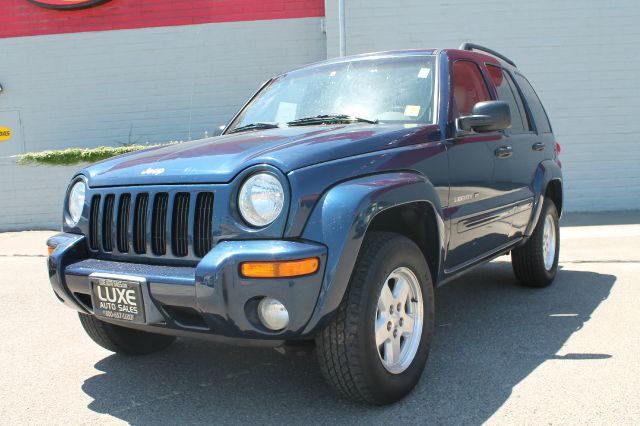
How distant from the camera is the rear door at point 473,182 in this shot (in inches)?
152

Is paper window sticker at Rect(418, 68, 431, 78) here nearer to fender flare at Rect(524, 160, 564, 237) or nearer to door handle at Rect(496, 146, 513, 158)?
door handle at Rect(496, 146, 513, 158)

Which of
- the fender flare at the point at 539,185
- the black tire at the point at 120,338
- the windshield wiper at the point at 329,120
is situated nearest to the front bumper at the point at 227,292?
the black tire at the point at 120,338

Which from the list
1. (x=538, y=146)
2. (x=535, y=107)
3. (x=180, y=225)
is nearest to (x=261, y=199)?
(x=180, y=225)

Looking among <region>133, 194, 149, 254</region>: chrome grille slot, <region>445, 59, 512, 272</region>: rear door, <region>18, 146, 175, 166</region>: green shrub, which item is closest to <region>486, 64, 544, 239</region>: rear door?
<region>445, 59, 512, 272</region>: rear door

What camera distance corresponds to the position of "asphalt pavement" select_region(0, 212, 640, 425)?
3.13 meters

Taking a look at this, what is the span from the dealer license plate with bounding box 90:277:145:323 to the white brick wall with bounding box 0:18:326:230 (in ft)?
31.8

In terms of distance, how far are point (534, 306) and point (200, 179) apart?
322cm

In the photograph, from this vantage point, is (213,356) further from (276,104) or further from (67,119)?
(67,119)

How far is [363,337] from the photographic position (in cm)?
288

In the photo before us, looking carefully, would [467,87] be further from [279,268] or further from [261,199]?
[279,268]

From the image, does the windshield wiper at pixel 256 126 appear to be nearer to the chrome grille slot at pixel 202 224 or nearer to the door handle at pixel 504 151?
the chrome grille slot at pixel 202 224

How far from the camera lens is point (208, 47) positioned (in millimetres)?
12742

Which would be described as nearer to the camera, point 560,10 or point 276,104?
point 276,104

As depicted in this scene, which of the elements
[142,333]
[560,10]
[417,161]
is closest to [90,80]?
[560,10]
